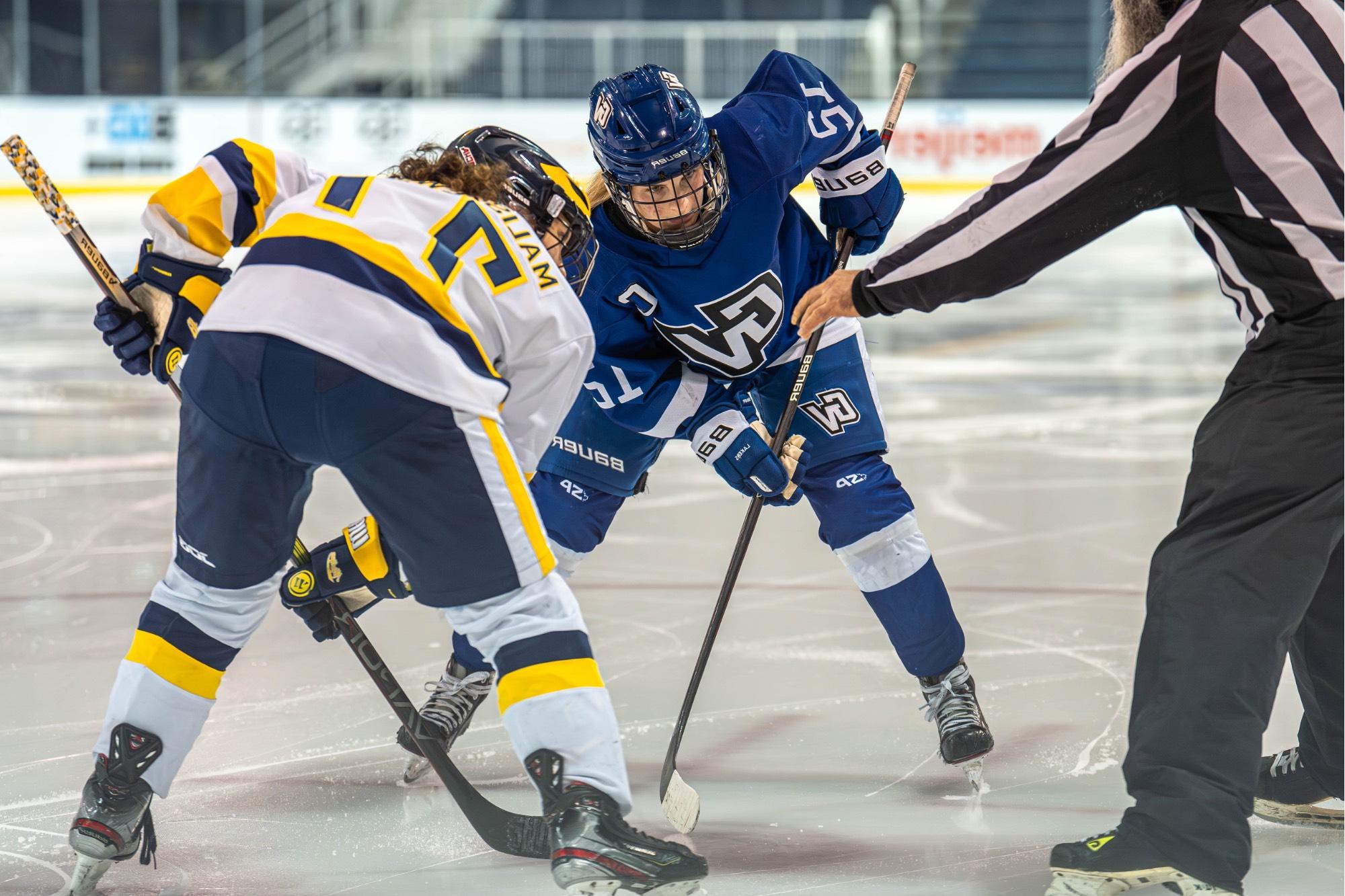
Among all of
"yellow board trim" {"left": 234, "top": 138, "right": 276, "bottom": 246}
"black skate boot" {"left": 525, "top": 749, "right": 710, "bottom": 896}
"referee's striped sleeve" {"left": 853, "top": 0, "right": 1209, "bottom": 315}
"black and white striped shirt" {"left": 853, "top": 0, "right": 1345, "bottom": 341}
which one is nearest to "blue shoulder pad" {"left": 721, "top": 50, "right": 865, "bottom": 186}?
"referee's striped sleeve" {"left": 853, "top": 0, "right": 1209, "bottom": 315}

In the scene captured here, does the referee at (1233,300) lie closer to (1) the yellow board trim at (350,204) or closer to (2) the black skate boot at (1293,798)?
(2) the black skate boot at (1293,798)

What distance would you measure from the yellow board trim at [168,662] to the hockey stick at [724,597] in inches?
29.1

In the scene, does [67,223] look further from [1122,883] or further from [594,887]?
[1122,883]

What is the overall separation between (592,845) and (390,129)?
1263 cm

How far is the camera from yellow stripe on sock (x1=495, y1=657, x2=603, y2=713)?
1.76m

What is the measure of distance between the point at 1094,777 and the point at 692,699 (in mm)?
685

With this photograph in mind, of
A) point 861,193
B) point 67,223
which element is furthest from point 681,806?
point 67,223

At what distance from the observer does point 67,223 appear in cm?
217

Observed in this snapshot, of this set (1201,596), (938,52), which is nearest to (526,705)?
(1201,596)

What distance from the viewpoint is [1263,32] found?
1.68 m

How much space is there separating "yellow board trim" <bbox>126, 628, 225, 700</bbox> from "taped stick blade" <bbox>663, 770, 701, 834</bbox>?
73cm

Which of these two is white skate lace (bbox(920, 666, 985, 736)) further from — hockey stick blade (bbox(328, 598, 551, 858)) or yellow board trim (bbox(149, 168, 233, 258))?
yellow board trim (bbox(149, 168, 233, 258))

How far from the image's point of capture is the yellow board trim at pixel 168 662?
1894 mm

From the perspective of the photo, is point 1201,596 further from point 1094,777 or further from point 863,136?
point 863,136
